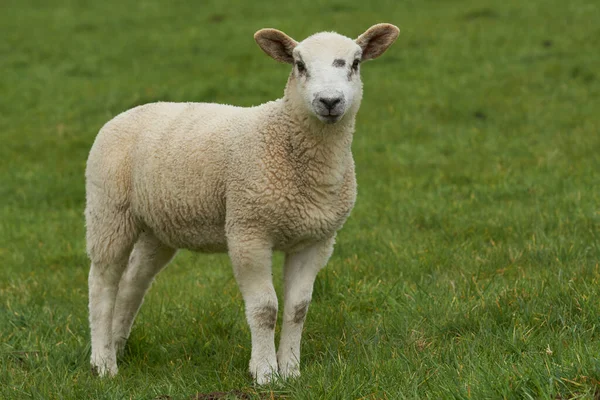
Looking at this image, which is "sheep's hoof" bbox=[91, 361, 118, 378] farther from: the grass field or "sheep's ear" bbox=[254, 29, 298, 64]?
"sheep's ear" bbox=[254, 29, 298, 64]

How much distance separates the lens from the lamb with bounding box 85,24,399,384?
181 inches

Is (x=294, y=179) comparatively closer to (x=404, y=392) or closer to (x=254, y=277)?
(x=254, y=277)

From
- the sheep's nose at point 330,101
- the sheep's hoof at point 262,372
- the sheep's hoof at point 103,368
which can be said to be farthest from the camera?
the sheep's hoof at point 103,368

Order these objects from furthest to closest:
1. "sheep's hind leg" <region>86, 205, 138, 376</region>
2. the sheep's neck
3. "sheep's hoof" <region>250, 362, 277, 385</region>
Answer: "sheep's hind leg" <region>86, 205, 138, 376</region> → the sheep's neck → "sheep's hoof" <region>250, 362, 277, 385</region>

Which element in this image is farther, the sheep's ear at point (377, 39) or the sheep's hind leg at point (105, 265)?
the sheep's hind leg at point (105, 265)

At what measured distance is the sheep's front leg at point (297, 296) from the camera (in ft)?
15.7

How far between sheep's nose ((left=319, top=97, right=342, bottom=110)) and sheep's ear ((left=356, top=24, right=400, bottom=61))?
2.09 feet

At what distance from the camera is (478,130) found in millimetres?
10727

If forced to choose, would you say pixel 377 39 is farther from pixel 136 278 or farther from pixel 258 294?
pixel 136 278

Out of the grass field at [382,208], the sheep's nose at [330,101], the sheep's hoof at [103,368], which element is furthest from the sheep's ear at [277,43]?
the sheep's hoof at [103,368]

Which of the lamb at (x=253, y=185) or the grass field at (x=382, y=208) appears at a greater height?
the lamb at (x=253, y=185)

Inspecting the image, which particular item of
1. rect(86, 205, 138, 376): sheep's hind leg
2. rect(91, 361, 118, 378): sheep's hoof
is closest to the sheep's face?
rect(86, 205, 138, 376): sheep's hind leg

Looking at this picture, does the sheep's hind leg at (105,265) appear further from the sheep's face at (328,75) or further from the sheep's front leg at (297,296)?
the sheep's face at (328,75)

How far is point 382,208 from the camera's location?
827cm
